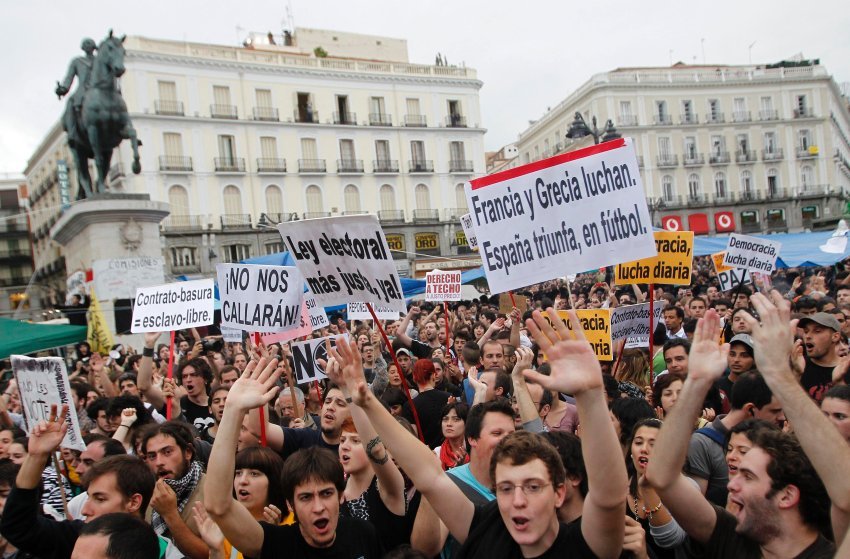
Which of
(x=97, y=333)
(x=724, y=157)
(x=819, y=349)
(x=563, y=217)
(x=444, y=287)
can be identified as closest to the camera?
(x=563, y=217)

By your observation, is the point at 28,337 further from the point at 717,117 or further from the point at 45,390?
the point at 717,117

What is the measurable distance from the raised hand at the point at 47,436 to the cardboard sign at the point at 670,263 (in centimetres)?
504

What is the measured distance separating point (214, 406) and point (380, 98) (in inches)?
1656

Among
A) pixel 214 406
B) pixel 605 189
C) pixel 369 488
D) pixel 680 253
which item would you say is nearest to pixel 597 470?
pixel 369 488

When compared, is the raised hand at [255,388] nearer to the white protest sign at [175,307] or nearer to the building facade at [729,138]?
the white protest sign at [175,307]

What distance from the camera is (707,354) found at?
243 cm

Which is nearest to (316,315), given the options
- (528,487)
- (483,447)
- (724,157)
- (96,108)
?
(483,447)

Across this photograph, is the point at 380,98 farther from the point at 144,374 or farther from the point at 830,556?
the point at 830,556

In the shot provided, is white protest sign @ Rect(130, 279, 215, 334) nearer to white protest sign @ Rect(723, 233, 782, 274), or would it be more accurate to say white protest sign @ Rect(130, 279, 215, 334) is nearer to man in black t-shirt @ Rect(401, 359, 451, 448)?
man in black t-shirt @ Rect(401, 359, 451, 448)

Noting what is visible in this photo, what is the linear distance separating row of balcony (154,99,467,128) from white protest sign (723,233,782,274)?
3646cm

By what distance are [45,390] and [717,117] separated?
58.3 m

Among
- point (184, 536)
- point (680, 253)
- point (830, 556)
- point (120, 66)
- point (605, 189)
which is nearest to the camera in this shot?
point (830, 556)

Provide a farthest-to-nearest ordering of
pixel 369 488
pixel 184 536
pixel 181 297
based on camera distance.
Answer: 1. pixel 181 297
2. pixel 369 488
3. pixel 184 536

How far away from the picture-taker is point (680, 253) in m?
6.91
